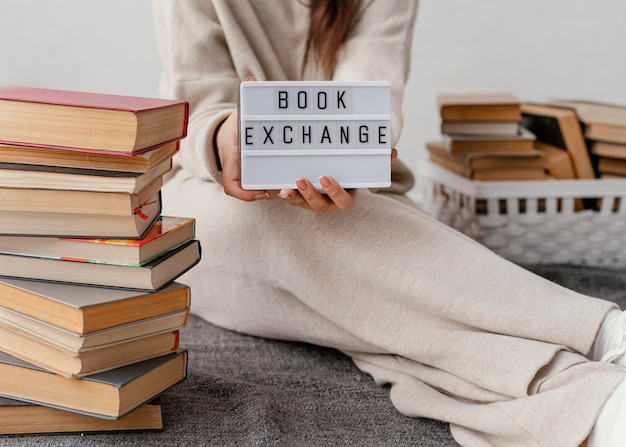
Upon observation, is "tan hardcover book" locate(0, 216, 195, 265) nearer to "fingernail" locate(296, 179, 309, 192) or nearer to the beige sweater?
"fingernail" locate(296, 179, 309, 192)

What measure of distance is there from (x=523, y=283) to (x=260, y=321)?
1.41 ft

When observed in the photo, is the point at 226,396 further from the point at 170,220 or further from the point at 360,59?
the point at 360,59

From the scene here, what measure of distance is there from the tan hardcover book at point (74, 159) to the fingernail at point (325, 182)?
193 millimetres

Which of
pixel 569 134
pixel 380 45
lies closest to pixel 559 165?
pixel 569 134

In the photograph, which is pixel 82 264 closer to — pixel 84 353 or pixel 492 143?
pixel 84 353

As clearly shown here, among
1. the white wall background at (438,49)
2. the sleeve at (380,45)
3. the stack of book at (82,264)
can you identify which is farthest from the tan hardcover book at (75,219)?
the white wall background at (438,49)

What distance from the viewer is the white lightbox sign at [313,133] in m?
0.86

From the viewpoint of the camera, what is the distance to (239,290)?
1.18 meters

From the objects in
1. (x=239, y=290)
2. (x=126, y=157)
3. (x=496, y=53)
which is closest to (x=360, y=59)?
(x=239, y=290)

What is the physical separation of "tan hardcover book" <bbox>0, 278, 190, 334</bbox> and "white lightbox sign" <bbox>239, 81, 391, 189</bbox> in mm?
166

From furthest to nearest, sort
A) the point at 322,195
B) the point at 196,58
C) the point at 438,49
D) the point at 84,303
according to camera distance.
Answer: the point at 438,49 < the point at 196,58 < the point at 322,195 < the point at 84,303

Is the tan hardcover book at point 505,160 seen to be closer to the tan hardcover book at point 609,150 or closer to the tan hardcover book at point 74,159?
the tan hardcover book at point 609,150

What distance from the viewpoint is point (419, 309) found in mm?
986

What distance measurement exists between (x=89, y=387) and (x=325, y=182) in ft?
1.13
